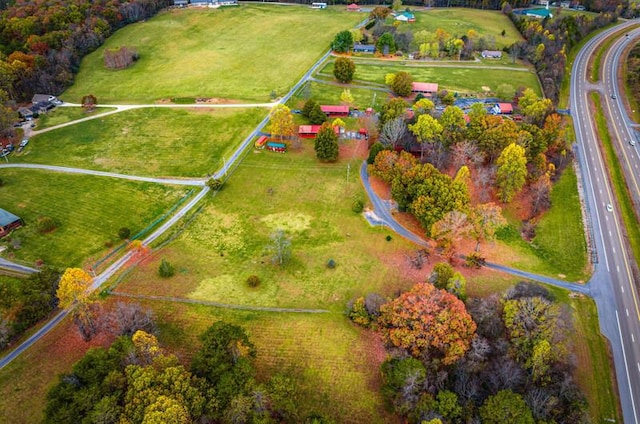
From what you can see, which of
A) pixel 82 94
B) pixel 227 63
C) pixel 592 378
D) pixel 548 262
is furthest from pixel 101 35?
pixel 592 378

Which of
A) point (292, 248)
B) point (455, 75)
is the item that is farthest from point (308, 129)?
point (455, 75)

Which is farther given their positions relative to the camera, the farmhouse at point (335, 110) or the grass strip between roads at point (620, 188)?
the farmhouse at point (335, 110)

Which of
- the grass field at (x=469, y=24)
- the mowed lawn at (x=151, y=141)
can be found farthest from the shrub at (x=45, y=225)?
the grass field at (x=469, y=24)

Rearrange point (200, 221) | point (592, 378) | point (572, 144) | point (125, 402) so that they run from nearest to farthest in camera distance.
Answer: point (125, 402), point (592, 378), point (200, 221), point (572, 144)

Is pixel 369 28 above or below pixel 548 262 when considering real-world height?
above

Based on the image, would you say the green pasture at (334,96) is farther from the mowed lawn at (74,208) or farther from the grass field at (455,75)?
the mowed lawn at (74,208)

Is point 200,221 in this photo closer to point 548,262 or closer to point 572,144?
point 548,262
